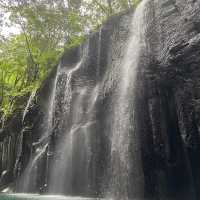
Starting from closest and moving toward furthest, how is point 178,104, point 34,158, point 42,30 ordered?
point 178,104, point 34,158, point 42,30

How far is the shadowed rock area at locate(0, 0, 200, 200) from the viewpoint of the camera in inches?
396

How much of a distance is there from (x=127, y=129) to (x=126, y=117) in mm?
525

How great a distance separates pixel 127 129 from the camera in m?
11.6

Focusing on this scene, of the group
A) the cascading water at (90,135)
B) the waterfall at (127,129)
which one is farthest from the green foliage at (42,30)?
the waterfall at (127,129)

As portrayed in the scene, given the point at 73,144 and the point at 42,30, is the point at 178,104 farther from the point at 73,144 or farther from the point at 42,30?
the point at 42,30

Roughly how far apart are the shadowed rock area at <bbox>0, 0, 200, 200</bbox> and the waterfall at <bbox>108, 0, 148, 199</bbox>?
35 mm

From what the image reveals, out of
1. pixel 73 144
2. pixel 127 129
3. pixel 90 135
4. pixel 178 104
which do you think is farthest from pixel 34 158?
pixel 178 104

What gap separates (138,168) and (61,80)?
8.05 metres

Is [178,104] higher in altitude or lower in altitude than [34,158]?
higher

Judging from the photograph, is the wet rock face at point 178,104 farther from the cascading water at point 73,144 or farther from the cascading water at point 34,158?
the cascading water at point 34,158

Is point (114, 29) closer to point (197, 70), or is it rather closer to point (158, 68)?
point (158, 68)

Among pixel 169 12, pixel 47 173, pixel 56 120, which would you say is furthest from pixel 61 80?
pixel 169 12

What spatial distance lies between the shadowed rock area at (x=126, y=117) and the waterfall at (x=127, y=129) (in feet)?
0.11

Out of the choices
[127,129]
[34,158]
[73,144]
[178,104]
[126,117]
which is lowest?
[34,158]
